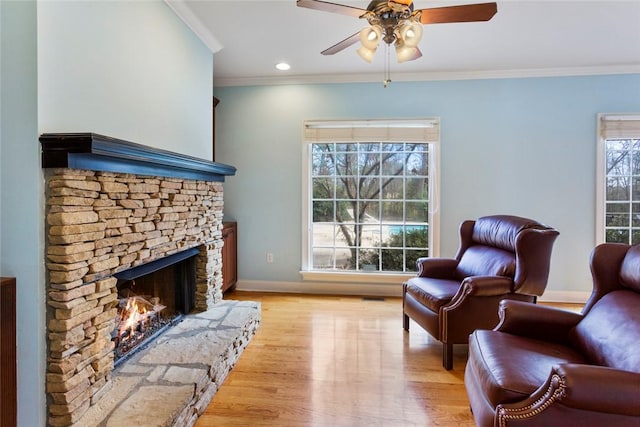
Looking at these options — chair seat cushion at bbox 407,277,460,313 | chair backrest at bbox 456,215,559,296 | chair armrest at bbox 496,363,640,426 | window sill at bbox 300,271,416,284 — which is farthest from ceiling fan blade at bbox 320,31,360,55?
window sill at bbox 300,271,416,284

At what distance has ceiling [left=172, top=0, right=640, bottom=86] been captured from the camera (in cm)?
253

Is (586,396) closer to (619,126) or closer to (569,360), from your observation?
(569,360)

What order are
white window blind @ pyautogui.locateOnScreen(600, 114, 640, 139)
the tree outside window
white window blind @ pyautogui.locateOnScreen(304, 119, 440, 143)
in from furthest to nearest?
the tree outside window → white window blind @ pyautogui.locateOnScreen(304, 119, 440, 143) → white window blind @ pyautogui.locateOnScreen(600, 114, 640, 139)

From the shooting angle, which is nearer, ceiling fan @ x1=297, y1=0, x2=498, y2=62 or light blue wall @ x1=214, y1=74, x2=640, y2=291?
ceiling fan @ x1=297, y1=0, x2=498, y2=62

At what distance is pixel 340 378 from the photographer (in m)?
2.21

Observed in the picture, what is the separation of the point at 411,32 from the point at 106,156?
173 centimetres

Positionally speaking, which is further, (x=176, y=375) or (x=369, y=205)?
(x=369, y=205)

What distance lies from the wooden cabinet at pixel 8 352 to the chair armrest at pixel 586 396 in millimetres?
1995

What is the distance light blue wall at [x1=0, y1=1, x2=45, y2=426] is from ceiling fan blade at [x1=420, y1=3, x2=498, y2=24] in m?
1.88

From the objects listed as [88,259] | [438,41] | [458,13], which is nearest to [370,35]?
[458,13]

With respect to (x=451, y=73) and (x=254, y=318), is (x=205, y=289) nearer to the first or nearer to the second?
(x=254, y=318)

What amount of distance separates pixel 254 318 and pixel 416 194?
2290 millimetres

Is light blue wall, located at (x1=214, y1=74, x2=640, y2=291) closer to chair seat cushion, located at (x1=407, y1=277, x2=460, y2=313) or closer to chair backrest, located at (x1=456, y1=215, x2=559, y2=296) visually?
chair backrest, located at (x1=456, y1=215, x2=559, y2=296)

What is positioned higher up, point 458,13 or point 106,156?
point 458,13
